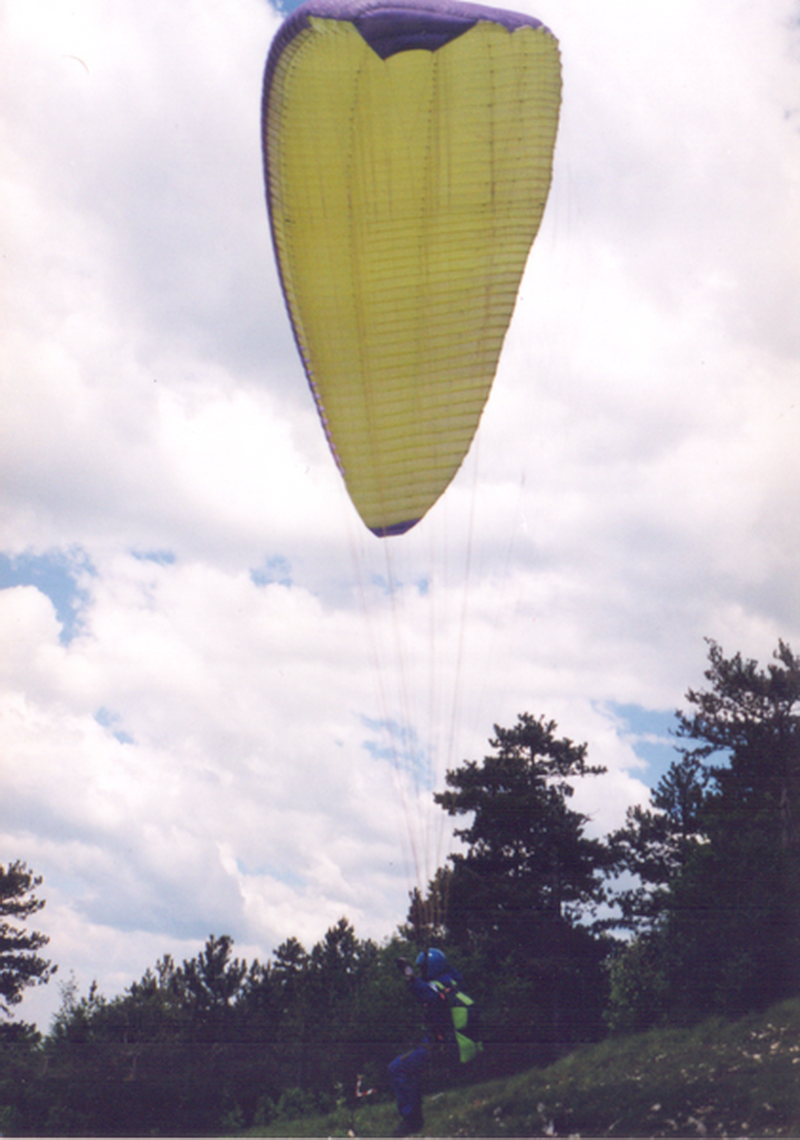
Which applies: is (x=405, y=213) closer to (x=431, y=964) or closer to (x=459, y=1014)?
(x=431, y=964)

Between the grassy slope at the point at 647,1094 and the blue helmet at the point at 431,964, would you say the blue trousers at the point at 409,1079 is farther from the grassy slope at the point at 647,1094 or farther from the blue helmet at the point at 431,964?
the grassy slope at the point at 647,1094

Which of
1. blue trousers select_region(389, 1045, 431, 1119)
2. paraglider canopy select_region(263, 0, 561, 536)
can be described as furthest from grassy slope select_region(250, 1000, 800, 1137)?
paraglider canopy select_region(263, 0, 561, 536)

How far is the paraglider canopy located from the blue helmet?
4189 millimetres

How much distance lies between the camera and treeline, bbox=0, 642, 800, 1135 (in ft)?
75.0

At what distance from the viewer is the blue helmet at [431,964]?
27.1 ft

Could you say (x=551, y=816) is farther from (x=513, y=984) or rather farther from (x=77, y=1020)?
(x=77, y=1020)

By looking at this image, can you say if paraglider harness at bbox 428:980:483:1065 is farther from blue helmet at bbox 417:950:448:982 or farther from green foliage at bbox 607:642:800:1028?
green foliage at bbox 607:642:800:1028

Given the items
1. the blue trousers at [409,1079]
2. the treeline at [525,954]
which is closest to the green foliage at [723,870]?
the treeline at [525,954]

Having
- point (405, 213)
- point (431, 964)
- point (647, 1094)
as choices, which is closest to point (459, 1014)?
point (431, 964)

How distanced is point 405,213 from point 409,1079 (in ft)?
27.8

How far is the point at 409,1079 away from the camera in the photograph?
8.69m

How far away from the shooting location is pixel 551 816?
2538cm

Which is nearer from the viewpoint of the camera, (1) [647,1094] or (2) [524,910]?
(1) [647,1094]

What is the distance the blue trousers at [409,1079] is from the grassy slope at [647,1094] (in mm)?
6076
